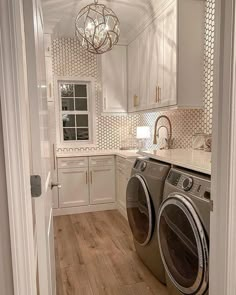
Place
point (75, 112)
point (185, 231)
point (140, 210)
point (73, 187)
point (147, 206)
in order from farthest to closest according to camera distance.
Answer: point (75, 112) < point (73, 187) < point (140, 210) < point (147, 206) < point (185, 231)

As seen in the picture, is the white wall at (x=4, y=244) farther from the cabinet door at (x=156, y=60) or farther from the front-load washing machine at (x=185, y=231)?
the cabinet door at (x=156, y=60)

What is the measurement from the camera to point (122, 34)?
3.78m

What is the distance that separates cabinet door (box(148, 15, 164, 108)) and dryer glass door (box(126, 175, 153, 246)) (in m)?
1.07

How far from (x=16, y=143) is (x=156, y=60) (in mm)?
2438

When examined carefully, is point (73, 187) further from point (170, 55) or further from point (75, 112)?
point (170, 55)

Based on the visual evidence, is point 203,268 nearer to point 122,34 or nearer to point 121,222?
point 121,222

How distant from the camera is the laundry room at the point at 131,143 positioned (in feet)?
5.45

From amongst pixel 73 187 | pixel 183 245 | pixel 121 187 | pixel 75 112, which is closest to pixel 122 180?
pixel 121 187

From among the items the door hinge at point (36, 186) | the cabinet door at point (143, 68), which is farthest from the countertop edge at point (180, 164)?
the cabinet door at point (143, 68)

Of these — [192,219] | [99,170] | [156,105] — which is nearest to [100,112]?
[99,170]

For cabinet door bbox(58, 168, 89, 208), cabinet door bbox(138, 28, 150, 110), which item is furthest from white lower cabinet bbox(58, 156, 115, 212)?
cabinet door bbox(138, 28, 150, 110)

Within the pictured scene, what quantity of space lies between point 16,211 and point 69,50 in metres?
3.69

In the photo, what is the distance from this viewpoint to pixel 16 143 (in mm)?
782

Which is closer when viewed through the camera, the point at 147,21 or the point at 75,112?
the point at 147,21
